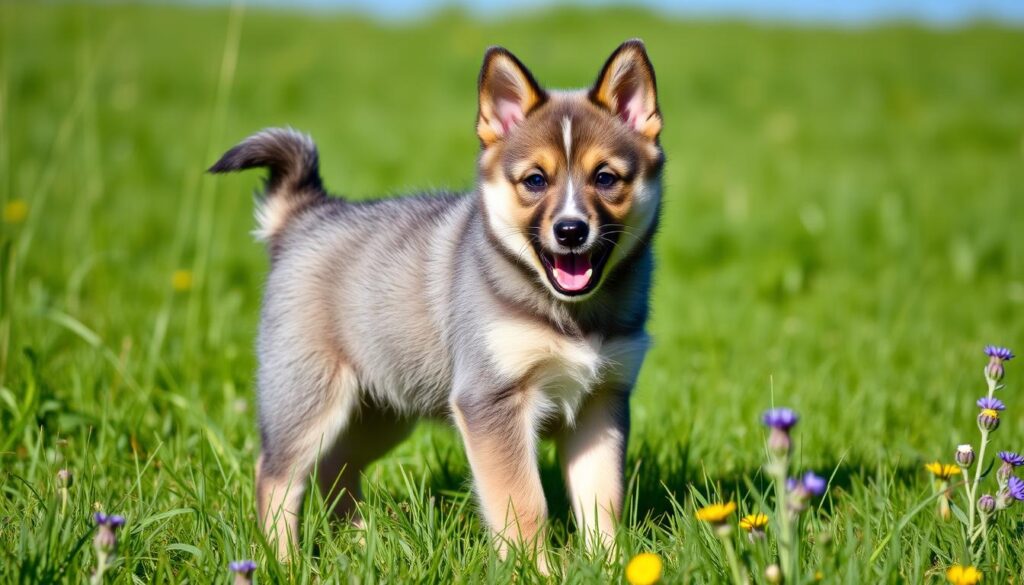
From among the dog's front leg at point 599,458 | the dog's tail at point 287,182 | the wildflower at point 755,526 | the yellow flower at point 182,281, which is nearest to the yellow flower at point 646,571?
the wildflower at point 755,526

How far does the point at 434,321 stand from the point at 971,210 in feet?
18.0

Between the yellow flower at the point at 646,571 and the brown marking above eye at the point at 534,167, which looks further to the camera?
the brown marking above eye at the point at 534,167

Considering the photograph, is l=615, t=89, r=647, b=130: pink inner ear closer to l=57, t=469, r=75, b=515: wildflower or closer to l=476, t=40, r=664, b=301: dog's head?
l=476, t=40, r=664, b=301: dog's head

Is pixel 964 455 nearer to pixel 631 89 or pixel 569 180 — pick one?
pixel 569 180

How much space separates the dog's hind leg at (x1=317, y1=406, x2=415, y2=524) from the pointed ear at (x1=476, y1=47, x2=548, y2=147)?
108 cm

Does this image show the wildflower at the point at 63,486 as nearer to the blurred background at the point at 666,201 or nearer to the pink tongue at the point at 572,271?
the blurred background at the point at 666,201

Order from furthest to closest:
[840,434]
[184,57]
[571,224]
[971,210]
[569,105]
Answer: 1. [184,57]
2. [971,210]
3. [840,434]
4. [569,105]
5. [571,224]

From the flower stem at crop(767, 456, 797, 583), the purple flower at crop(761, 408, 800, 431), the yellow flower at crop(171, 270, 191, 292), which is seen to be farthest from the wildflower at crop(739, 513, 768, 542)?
the yellow flower at crop(171, 270, 191, 292)

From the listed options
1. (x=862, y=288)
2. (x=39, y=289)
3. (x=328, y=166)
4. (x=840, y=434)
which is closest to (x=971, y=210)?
(x=862, y=288)

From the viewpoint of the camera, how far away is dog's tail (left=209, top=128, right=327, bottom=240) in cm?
354

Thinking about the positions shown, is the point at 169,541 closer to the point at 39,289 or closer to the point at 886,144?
the point at 39,289

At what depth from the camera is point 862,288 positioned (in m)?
6.22

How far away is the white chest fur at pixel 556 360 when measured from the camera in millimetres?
2840

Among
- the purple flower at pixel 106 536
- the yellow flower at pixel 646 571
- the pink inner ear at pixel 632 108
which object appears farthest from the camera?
the pink inner ear at pixel 632 108
